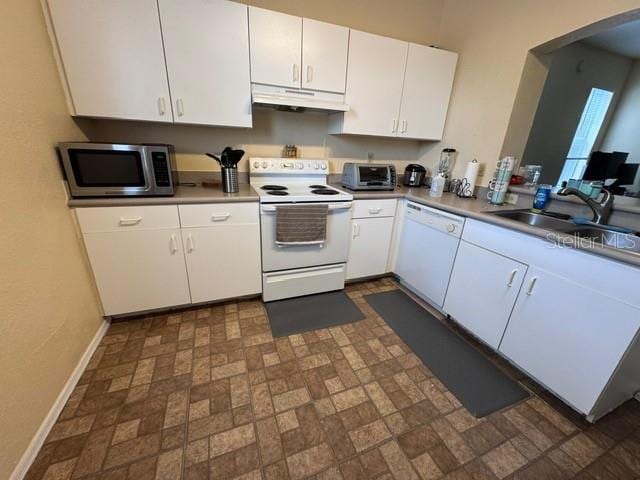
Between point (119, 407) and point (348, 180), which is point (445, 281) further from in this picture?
point (119, 407)

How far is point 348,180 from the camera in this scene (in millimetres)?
2404

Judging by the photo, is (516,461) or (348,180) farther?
(348,180)

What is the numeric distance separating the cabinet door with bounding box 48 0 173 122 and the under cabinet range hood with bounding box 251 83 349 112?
60 centimetres

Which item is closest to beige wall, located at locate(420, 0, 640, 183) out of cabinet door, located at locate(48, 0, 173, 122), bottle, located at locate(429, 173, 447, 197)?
bottle, located at locate(429, 173, 447, 197)

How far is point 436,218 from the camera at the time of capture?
6.64 ft

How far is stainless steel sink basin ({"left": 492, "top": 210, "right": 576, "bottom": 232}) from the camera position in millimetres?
1683

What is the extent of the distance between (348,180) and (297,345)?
1.48 meters

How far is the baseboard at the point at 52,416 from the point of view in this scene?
1026 mm

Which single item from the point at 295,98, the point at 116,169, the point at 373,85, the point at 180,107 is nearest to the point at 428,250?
the point at 373,85

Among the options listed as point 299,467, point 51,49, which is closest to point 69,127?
point 51,49

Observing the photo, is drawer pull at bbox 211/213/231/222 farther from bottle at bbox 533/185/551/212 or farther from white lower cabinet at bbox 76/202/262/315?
bottle at bbox 533/185/551/212

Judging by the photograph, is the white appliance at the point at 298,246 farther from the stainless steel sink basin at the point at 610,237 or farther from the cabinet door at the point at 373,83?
the stainless steel sink basin at the point at 610,237

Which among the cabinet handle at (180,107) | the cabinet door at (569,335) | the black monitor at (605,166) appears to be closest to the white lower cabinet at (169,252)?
the cabinet handle at (180,107)

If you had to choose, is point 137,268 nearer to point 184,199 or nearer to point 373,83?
point 184,199
